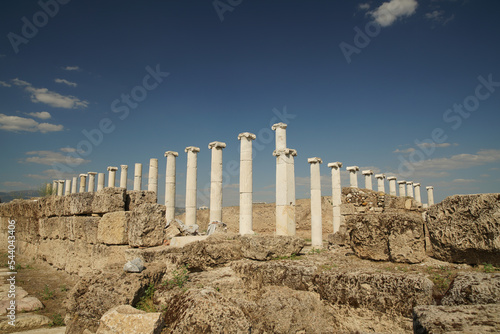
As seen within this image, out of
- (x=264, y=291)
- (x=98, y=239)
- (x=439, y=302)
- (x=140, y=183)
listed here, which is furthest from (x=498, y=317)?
(x=140, y=183)

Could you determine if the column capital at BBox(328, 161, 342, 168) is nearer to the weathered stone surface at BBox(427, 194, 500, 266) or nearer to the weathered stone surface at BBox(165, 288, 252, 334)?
the weathered stone surface at BBox(427, 194, 500, 266)

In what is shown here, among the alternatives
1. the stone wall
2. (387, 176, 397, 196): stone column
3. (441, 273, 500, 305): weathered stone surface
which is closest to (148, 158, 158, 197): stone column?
the stone wall

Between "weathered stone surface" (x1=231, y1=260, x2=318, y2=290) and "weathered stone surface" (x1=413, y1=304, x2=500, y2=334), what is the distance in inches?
72.3

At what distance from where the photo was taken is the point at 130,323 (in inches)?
150

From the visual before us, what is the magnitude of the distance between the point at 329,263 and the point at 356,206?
447 inches

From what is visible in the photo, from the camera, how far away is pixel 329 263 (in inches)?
193

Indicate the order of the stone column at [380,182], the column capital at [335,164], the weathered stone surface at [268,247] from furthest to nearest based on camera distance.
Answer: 1. the stone column at [380,182]
2. the column capital at [335,164]
3. the weathered stone surface at [268,247]

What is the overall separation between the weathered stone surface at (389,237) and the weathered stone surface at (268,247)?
3.67ft

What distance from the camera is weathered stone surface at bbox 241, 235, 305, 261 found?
5.55 metres

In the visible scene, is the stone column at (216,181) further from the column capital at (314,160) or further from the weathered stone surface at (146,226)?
the weathered stone surface at (146,226)

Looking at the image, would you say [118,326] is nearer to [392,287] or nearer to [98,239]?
[392,287]

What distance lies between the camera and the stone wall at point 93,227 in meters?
7.02

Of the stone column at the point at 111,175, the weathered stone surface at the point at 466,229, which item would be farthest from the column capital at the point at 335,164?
the stone column at the point at 111,175

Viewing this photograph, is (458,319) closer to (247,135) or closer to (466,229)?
(466,229)
